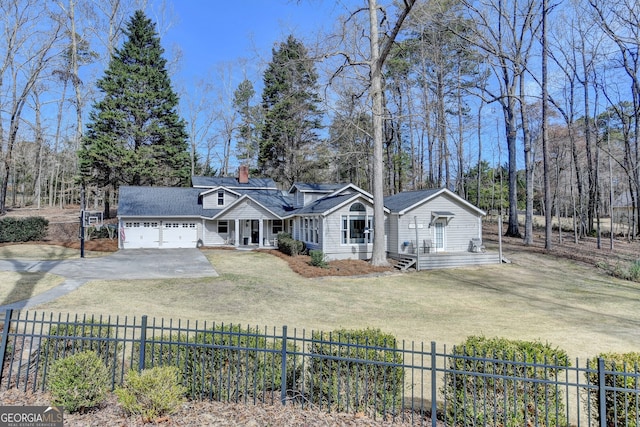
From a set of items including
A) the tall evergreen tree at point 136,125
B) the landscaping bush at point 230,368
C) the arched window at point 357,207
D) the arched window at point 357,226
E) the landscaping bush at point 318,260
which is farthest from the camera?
the tall evergreen tree at point 136,125

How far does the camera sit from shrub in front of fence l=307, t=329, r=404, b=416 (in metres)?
4.51

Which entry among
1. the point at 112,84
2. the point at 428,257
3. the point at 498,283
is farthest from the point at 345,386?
the point at 112,84

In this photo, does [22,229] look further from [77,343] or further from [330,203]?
[77,343]

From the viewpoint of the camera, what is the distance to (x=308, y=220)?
76.2ft

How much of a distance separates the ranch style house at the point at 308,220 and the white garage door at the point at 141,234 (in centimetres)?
6

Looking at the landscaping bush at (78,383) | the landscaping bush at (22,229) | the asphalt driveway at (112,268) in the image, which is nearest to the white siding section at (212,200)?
the asphalt driveway at (112,268)

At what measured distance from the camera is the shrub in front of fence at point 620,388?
3865 mm

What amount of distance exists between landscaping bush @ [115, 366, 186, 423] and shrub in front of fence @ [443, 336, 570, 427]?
3.32 meters

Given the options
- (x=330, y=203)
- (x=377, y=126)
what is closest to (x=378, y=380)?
(x=377, y=126)

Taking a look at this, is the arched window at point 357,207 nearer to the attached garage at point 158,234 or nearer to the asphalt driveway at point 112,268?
the asphalt driveway at point 112,268

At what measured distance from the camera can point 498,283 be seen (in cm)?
1560

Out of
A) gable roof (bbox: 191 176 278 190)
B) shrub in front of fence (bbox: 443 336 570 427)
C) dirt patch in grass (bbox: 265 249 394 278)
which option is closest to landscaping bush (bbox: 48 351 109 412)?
shrub in front of fence (bbox: 443 336 570 427)

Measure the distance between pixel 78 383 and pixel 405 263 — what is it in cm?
1637

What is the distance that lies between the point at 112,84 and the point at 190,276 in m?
27.6
